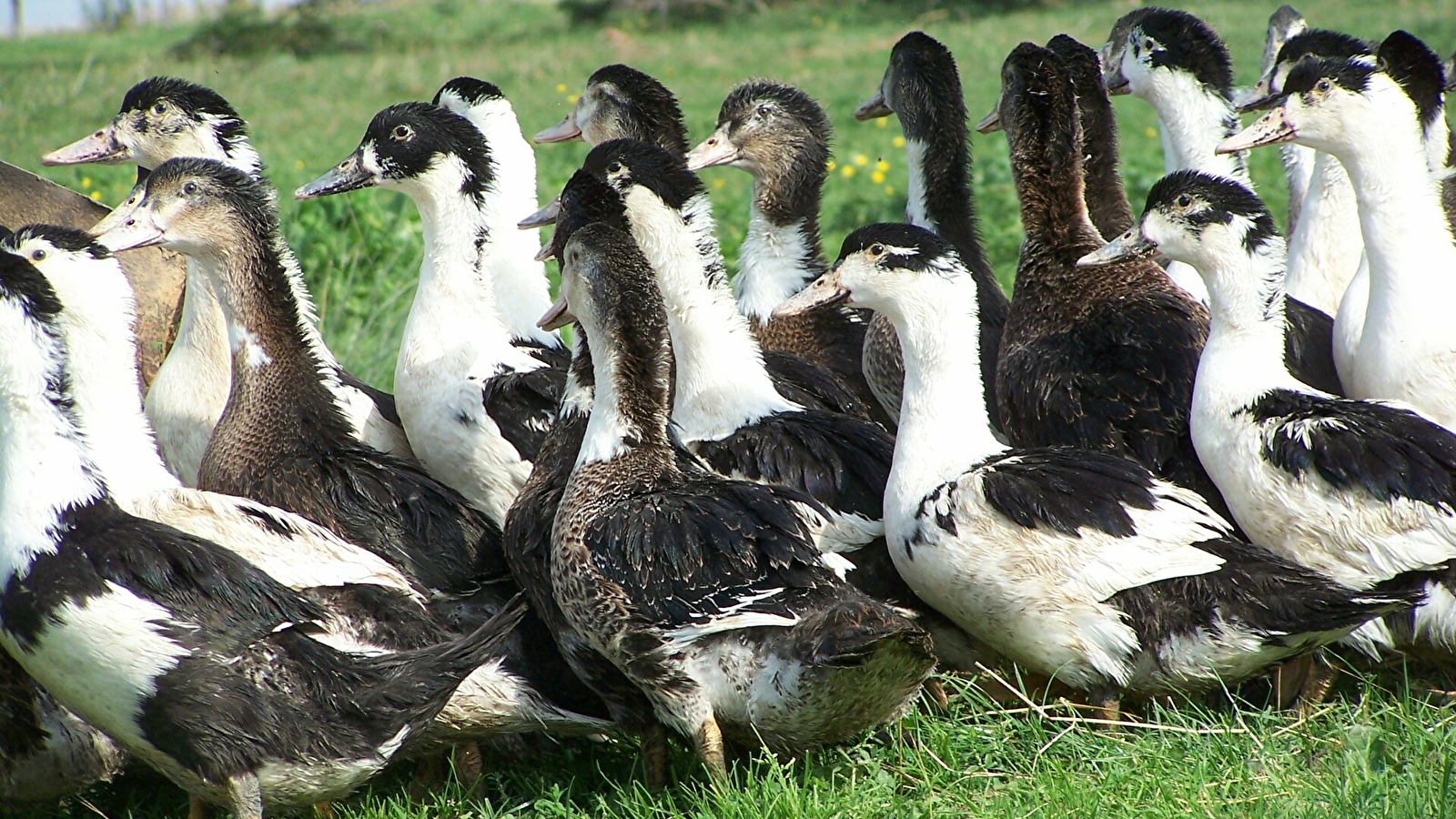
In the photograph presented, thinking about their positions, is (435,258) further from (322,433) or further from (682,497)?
(682,497)

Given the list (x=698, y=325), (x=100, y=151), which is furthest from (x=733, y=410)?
(x=100, y=151)

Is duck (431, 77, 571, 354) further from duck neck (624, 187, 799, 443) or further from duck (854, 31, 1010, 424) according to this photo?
duck (854, 31, 1010, 424)

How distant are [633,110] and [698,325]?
5.38 ft

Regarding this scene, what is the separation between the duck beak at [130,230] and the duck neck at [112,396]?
0.72m

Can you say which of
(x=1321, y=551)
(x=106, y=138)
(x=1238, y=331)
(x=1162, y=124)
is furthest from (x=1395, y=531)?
(x=106, y=138)

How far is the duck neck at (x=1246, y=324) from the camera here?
4.08m

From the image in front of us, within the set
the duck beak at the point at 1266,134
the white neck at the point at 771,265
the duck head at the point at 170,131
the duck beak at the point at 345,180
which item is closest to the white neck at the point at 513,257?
the duck beak at the point at 345,180

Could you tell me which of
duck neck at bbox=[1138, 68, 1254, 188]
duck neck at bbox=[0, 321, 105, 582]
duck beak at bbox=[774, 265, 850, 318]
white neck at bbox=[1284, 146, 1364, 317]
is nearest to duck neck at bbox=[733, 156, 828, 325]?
duck beak at bbox=[774, 265, 850, 318]

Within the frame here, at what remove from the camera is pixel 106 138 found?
227 inches

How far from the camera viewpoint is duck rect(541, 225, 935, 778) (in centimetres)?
348

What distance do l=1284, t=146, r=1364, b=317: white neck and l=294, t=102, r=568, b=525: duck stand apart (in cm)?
284

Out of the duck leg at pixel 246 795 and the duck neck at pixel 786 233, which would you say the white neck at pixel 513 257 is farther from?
the duck leg at pixel 246 795

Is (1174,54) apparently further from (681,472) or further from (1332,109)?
(681,472)

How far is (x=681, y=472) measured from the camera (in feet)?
13.2
